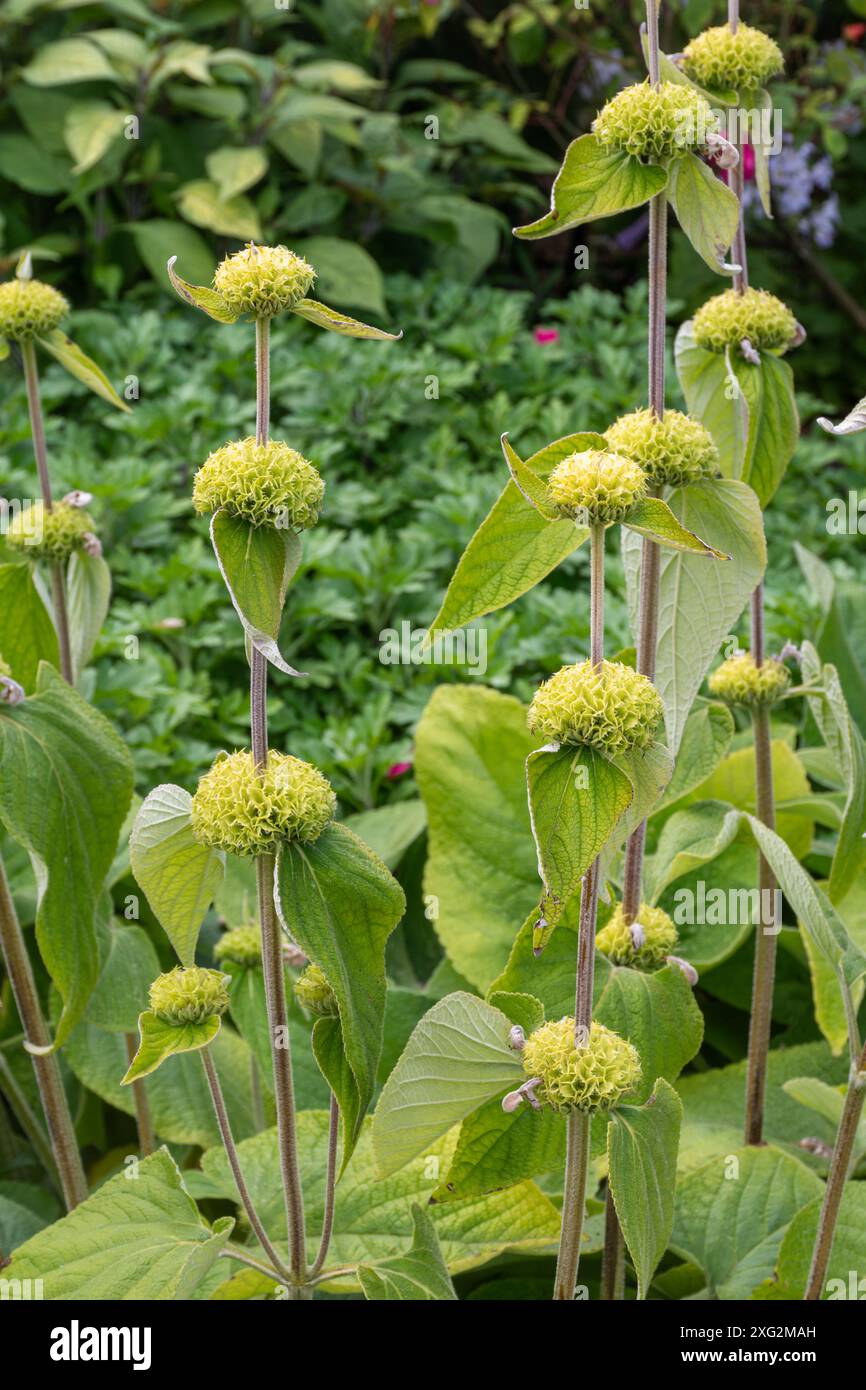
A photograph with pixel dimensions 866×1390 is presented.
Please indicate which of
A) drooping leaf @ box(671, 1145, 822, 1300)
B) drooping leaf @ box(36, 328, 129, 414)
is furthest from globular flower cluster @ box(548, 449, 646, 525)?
drooping leaf @ box(671, 1145, 822, 1300)

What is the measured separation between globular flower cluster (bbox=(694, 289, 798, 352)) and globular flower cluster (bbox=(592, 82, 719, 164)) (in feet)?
0.57

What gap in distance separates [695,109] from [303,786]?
43cm

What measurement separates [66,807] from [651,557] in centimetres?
40

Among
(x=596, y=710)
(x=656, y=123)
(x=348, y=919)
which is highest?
(x=656, y=123)

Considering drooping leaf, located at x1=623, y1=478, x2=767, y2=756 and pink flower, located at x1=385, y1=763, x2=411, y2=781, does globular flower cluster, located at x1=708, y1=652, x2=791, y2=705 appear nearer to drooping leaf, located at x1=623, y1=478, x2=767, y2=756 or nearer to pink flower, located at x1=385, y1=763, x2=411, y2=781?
drooping leaf, located at x1=623, y1=478, x2=767, y2=756

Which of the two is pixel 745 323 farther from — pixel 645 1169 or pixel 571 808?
pixel 645 1169

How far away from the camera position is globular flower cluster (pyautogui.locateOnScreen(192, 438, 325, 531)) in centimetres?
73

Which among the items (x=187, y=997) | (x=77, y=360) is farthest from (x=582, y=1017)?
(x=77, y=360)

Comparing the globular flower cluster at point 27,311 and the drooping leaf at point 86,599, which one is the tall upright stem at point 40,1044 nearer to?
the drooping leaf at point 86,599

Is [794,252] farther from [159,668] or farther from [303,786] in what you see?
[303,786]

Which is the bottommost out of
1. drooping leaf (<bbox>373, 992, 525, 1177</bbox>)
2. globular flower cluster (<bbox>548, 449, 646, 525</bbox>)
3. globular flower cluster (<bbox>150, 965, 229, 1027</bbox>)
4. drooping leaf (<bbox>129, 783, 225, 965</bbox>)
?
drooping leaf (<bbox>373, 992, 525, 1177</bbox>)

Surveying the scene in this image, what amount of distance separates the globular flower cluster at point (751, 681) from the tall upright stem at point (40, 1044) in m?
0.52

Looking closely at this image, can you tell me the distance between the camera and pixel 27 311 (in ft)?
3.52

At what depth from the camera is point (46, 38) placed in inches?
120
